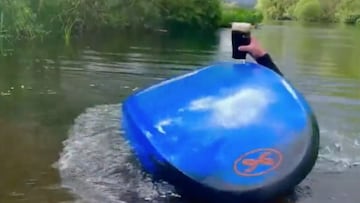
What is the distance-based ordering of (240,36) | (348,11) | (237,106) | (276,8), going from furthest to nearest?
(276,8), (348,11), (240,36), (237,106)

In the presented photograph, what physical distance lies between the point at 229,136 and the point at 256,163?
0.28 metres

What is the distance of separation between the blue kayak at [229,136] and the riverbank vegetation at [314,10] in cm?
7880

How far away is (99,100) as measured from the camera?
9.82 m

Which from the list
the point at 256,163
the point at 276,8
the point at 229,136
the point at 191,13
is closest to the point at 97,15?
the point at 191,13

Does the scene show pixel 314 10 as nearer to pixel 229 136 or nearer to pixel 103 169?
pixel 103 169

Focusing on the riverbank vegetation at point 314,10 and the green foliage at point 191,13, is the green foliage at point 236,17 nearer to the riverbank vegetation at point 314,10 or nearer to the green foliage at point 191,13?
the green foliage at point 191,13

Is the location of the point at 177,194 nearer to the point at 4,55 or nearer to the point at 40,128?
the point at 40,128

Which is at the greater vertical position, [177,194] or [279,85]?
[279,85]

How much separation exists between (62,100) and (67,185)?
4299 mm

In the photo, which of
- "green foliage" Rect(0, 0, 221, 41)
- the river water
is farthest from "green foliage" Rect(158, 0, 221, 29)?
the river water

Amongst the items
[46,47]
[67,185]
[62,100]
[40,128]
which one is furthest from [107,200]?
[46,47]

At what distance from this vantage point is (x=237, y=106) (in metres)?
5.07

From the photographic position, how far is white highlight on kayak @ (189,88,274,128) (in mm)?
4953

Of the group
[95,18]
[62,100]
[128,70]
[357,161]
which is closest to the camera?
[357,161]
